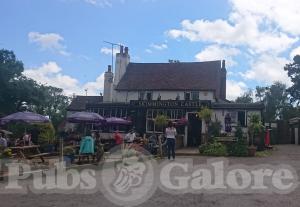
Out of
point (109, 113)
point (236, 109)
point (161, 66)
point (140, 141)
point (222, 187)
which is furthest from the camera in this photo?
point (161, 66)

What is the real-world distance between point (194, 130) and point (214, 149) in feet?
37.5

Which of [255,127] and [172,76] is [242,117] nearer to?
[255,127]

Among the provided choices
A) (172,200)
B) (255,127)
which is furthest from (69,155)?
(255,127)

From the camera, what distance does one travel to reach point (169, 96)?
1721 inches

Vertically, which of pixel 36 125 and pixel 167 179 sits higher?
pixel 36 125

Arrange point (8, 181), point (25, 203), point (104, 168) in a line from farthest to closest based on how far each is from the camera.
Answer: point (104, 168) < point (8, 181) < point (25, 203)

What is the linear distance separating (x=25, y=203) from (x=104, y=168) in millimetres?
7280

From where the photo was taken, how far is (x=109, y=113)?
38.6 metres

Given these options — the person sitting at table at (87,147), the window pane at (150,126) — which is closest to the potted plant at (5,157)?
the person sitting at table at (87,147)

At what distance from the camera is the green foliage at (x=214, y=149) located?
949 inches

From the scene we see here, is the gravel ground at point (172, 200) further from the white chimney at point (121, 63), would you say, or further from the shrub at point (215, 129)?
the white chimney at point (121, 63)

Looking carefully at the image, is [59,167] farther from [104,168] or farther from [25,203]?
[25,203]

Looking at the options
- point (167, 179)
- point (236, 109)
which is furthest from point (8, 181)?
point (236, 109)

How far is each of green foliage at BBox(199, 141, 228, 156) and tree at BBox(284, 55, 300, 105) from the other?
36067 millimetres
